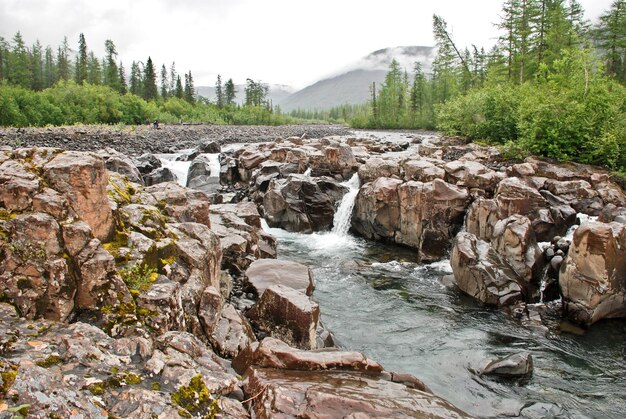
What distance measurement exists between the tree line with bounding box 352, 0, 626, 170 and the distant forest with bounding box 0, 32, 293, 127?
50677 mm

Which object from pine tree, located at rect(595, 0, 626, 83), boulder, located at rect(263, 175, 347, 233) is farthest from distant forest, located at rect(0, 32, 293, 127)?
pine tree, located at rect(595, 0, 626, 83)

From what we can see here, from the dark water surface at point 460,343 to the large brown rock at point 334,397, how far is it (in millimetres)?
3161

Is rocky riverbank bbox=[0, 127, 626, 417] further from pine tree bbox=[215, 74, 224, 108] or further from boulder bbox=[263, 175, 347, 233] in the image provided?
pine tree bbox=[215, 74, 224, 108]

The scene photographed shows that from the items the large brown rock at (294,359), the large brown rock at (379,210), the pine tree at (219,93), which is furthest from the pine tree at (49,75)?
the large brown rock at (294,359)

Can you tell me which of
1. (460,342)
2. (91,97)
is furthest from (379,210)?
(91,97)

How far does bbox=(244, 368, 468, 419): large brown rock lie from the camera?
4934 millimetres

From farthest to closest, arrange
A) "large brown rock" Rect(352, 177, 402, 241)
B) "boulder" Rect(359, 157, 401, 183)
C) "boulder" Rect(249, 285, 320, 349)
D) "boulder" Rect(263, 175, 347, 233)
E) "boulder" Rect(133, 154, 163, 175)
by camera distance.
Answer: "boulder" Rect(133, 154, 163, 175)
"boulder" Rect(359, 157, 401, 183)
"boulder" Rect(263, 175, 347, 233)
"large brown rock" Rect(352, 177, 402, 241)
"boulder" Rect(249, 285, 320, 349)

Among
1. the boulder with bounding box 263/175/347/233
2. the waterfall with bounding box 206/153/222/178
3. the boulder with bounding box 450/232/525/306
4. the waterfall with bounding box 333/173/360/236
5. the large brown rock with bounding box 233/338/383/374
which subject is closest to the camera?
the large brown rock with bounding box 233/338/383/374

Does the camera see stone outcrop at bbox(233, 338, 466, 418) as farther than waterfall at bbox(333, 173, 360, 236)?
No

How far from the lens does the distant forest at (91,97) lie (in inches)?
2163

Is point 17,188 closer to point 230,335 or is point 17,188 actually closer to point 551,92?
point 230,335

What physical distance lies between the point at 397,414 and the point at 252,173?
2294 centimetres

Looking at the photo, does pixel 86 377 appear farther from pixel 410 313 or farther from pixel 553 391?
pixel 410 313

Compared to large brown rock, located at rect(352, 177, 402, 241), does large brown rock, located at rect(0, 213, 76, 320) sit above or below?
above
